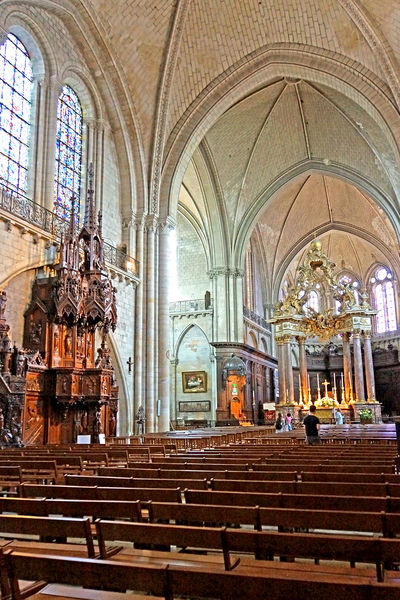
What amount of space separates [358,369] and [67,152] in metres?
20.8

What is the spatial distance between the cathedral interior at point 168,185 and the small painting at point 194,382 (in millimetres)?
131

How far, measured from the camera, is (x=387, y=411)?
38625mm

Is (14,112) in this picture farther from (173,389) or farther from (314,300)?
(314,300)

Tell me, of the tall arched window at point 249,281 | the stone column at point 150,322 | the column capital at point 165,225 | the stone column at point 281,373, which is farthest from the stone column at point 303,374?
the column capital at point 165,225

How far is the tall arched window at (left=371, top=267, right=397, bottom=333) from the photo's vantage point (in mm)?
41719

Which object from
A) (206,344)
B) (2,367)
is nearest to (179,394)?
(206,344)

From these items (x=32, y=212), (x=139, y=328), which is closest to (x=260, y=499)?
(x=32, y=212)

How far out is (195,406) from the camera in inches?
1200

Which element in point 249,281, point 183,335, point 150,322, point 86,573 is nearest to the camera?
point 86,573

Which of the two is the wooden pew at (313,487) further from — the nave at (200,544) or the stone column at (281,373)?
the stone column at (281,373)

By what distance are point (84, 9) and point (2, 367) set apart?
43.4ft

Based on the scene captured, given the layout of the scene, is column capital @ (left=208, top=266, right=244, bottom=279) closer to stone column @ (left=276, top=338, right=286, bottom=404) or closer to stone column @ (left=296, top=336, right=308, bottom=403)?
stone column @ (left=276, top=338, right=286, bottom=404)

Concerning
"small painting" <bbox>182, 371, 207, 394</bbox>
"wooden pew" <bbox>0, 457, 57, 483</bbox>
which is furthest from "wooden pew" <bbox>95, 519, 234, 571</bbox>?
"small painting" <bbox>182, 371, 207, 394</bbox>

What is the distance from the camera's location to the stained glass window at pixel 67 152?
18500mm
